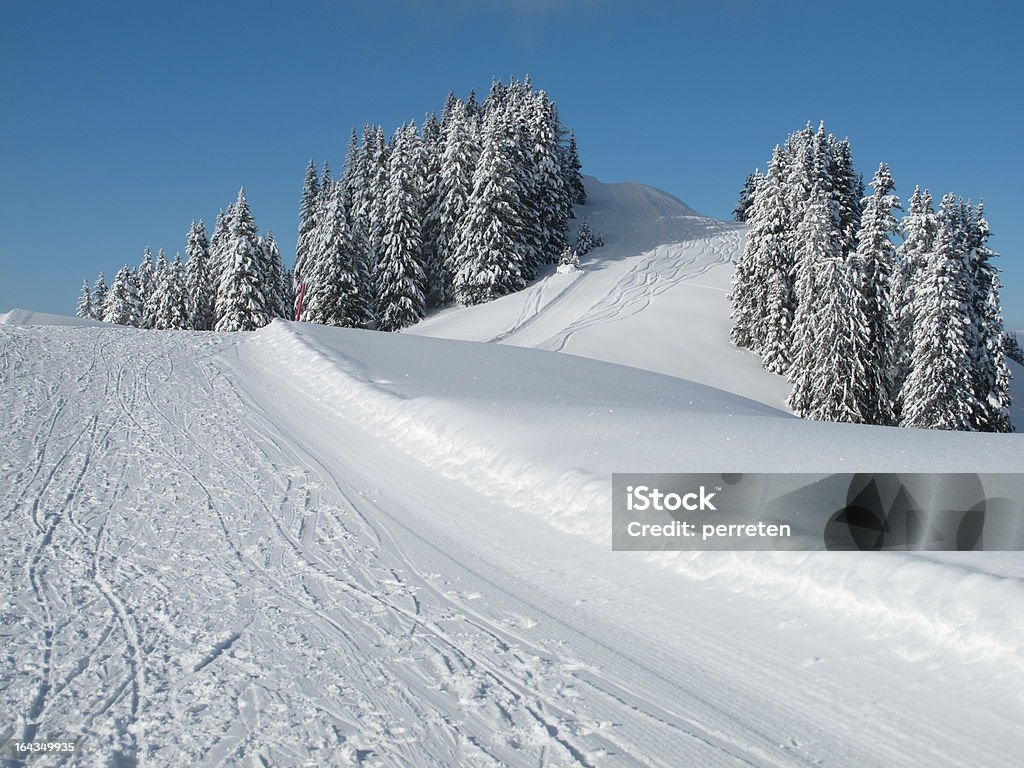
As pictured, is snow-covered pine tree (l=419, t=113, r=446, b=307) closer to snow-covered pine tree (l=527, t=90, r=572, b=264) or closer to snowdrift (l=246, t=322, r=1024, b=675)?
snow-covered pine tree (l=527, t=90, r=572, b=264)

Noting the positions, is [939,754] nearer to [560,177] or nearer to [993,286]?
[993,286]

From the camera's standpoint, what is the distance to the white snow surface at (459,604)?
3617 mm

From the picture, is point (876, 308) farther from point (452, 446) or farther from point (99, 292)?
point (99, 292)

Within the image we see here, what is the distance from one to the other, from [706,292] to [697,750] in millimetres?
44915

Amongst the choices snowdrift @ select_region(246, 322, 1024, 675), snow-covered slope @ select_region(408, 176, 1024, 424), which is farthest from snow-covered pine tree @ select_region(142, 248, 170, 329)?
snowdrift @ select_region(246, 322, 1024, 675)

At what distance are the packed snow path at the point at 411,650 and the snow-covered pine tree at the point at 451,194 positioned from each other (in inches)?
1658

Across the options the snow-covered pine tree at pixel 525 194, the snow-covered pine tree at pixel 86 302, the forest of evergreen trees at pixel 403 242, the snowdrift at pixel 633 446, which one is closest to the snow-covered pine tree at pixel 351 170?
the forest of evergreen trees at pixel 403 242

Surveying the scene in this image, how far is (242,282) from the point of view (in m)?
40.5

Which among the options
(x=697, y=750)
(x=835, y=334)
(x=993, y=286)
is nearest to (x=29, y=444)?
(x=697, y=750)

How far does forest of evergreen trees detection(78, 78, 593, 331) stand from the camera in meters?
42.8

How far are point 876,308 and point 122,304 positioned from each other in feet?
186

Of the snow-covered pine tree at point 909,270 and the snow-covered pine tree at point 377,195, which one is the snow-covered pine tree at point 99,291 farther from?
the snow-covered pine tree at point 909,270

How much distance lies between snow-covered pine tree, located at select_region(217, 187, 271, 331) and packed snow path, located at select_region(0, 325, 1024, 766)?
33812 mm

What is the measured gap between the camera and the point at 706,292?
151ft
